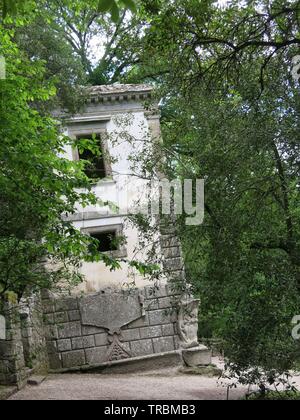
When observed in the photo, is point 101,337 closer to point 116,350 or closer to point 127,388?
point 116,350

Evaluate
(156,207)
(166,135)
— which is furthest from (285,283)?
(166,135)

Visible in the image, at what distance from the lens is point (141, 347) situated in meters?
15.9

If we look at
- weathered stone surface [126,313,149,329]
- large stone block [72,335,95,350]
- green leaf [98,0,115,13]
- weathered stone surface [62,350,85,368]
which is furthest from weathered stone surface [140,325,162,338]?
green leaf [98,0,115,13]

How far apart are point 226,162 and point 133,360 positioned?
9106mm

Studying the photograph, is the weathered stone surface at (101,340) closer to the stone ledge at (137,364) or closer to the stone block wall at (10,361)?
the stone ledge at (137,364)

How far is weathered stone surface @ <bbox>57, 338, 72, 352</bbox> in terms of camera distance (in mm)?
15680

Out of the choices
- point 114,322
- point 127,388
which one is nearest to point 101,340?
point 114,322

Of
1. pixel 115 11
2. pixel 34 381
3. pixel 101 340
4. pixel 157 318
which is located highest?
pixel 115 11

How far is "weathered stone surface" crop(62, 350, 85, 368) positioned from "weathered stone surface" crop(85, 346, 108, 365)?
0.52 ft

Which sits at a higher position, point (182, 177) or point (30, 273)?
point (182, 177)

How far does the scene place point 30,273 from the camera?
29.0ft

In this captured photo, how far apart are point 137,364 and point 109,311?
169 centimetres

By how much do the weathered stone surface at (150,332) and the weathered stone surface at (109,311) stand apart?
1.40ft
